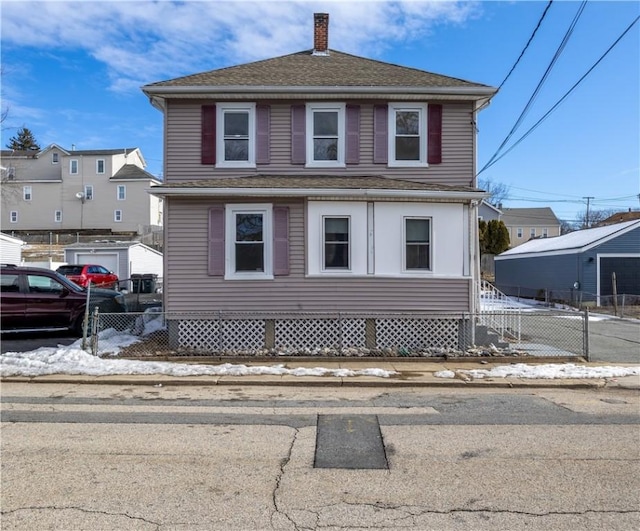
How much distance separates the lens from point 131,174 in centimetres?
4850

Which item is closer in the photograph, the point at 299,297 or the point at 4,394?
the point at 4,394

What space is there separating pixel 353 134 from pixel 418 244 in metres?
3.32

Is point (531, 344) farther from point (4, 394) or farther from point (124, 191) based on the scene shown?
point (124, 191)

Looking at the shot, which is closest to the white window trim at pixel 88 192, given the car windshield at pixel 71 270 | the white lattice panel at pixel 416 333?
the car windshield at pixel 71 270

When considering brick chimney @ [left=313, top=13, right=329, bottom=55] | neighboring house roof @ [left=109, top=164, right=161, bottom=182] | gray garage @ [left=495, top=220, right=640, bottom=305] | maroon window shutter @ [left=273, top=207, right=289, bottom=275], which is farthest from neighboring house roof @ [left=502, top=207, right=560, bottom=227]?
maroon window shutter @ [left=273, top=207, right=289, bottom=275]

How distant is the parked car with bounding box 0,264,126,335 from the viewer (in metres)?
12.1

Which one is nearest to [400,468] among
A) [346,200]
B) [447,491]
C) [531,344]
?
[447,491]

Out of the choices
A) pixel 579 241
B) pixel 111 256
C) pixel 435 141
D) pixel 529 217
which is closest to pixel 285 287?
pixel 435 141

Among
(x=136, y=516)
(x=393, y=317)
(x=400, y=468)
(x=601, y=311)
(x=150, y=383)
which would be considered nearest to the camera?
(x=136, y=516)

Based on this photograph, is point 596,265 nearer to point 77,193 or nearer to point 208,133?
point 208,133

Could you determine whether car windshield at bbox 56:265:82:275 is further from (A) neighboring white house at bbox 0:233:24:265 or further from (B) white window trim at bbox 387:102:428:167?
(B) white window trim at bbox 387:102:428:167

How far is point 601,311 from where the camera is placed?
23.6 meters

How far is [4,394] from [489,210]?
52.2 metres

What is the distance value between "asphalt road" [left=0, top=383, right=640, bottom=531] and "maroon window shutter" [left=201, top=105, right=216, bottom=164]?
6.92 meters
